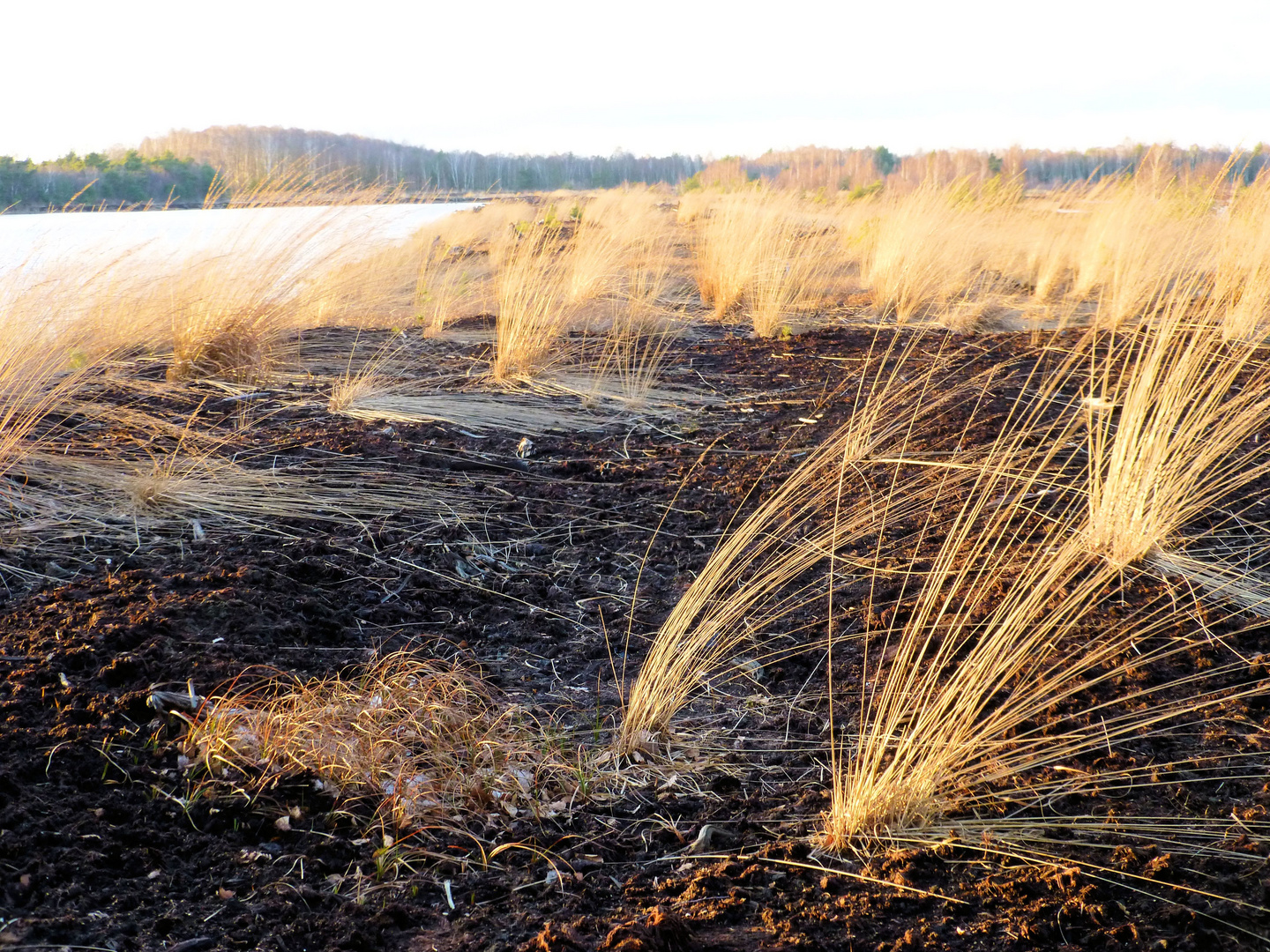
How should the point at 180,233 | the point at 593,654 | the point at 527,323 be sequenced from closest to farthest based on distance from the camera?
the point at 593,654, the point at 180,233, the point at 527,323

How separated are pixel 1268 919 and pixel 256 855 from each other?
1433mm

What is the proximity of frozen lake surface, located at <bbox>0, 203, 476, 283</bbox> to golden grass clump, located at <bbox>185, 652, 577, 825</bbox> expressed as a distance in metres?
2.59

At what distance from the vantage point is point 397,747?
5.43 feet

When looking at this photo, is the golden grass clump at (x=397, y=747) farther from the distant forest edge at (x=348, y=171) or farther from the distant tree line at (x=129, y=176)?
the distant tree line at (x=129, y=176)

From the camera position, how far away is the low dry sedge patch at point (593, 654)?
133 centimetres

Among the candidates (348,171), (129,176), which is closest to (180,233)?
(348,171)

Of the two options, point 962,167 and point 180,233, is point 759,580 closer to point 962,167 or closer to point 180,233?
point 180,233

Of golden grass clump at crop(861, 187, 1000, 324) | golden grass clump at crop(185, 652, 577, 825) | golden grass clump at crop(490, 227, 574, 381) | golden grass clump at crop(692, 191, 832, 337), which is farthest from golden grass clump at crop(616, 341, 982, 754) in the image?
golden grass clump at crop(861, 187, 1000, 324)

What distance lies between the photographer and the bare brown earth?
4.11 feet

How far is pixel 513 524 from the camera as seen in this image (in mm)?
2895

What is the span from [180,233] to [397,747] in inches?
145

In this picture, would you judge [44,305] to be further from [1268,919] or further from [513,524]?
[1268,919]

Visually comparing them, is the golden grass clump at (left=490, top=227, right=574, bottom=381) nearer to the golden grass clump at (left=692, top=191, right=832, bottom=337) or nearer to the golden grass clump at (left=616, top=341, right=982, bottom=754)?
the golden grass clump at (left=692, top=191, right=832, bottom=337)

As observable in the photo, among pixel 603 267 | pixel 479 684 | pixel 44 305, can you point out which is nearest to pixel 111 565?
pixel 479 684
